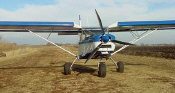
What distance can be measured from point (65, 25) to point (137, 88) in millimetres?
5714

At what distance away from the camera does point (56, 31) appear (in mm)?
13195

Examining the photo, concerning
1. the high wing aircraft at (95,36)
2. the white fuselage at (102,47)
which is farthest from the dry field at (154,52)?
the white fuselage at (102,47)

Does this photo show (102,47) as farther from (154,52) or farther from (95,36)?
(154,52)

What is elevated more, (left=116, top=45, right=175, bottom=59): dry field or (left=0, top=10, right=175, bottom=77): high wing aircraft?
(left=0, top=10, right=175, bottom=77): high wing aircraft

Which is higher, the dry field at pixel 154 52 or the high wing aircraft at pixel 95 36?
the high wing aircraft at pixel 95 36

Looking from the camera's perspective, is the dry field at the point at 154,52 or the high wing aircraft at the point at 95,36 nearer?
the high wing aircraft at the point at 95,36

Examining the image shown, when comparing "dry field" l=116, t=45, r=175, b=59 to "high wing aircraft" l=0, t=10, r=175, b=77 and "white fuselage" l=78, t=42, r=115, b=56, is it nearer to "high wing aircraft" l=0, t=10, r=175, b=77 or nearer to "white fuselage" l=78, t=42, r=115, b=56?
"high wing aircraft" l=0, t=10, r=175, b=77

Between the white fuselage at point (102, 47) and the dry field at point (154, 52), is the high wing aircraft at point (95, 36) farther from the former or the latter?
the dry field at point (154, 52)

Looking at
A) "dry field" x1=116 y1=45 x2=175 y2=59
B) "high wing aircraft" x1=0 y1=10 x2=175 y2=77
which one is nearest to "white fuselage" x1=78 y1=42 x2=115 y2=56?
"high wing aircraft" x1=0 y1=10 x2=175 y2=77

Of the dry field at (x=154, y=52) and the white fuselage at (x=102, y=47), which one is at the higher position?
the white fuselage at (x=102, y=47)

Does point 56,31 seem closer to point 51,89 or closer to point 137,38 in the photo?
point 137,38

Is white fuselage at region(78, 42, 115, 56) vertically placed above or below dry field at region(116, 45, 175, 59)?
above

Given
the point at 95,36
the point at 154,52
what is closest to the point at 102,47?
the point at 95,36

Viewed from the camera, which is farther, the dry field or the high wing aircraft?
the dry field
